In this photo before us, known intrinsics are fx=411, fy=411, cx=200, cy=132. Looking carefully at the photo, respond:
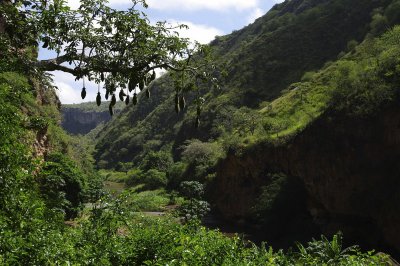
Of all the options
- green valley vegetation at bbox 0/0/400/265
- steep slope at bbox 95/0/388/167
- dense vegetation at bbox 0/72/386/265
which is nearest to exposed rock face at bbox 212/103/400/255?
green valley vegetation at bbox 0/0/400/265

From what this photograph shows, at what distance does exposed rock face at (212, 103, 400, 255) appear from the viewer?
32.7 meters

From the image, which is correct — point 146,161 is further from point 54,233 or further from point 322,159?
point 54,233

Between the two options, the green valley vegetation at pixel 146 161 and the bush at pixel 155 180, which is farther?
the bush at pixel 155 180

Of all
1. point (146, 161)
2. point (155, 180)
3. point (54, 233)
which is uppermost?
point (54, 233)

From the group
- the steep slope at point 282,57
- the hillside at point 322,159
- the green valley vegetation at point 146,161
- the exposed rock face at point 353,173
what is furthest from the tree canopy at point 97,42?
the steep slope at point 282,57

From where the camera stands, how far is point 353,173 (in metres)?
35.4

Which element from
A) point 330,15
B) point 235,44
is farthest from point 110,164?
point 330,15

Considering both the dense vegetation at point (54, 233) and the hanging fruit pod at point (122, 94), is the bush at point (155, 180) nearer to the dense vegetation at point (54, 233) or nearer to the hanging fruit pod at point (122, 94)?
the dense vegetation at point (54, 233)

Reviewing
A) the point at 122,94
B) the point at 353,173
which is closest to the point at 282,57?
the point at 353,173

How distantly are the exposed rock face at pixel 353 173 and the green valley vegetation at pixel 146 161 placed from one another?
156 centimetres

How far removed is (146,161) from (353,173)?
2364 inches

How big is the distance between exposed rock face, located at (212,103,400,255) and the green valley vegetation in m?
1.56

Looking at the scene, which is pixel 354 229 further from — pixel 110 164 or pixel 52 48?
pixel 110 164

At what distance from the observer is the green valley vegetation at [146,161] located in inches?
259
